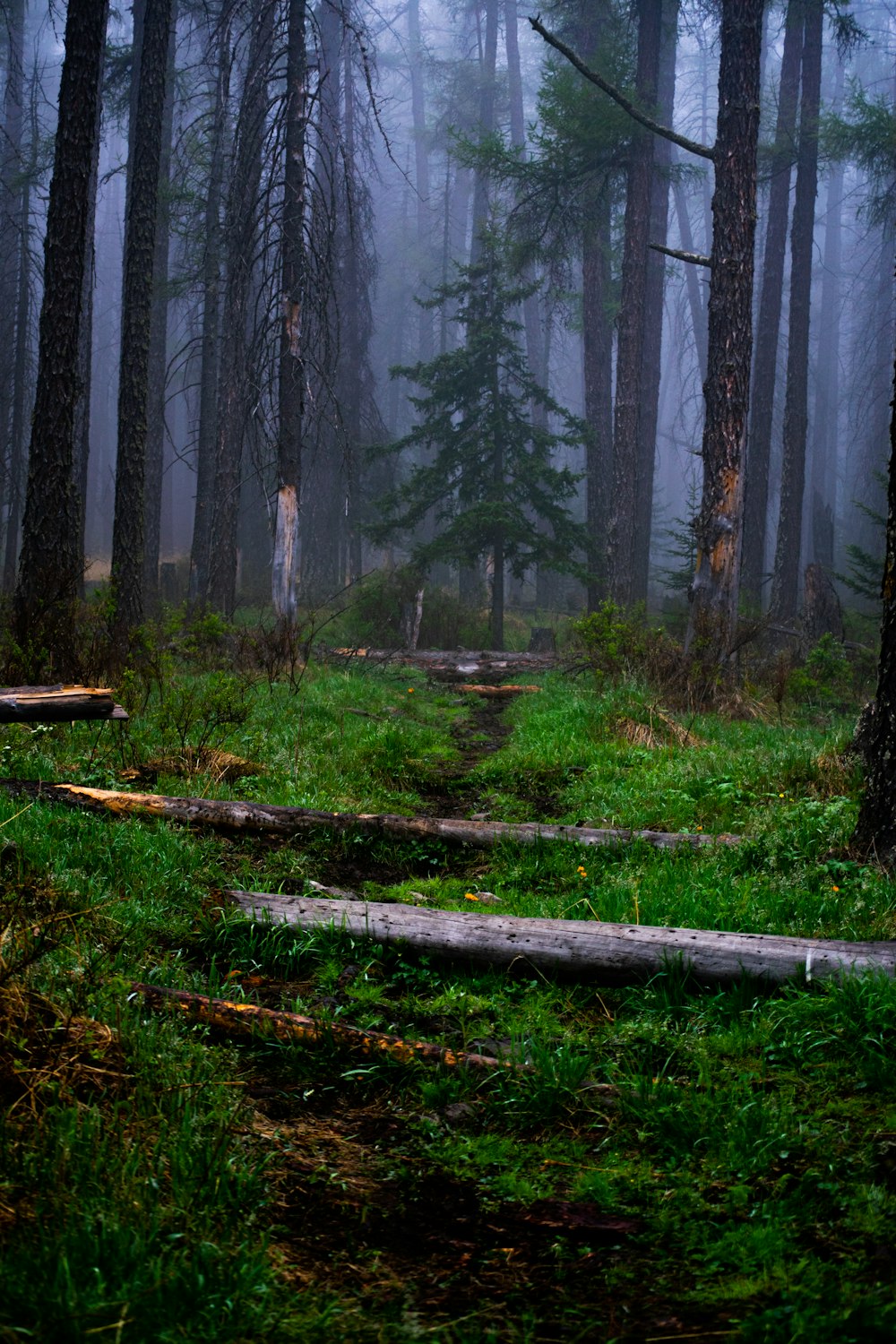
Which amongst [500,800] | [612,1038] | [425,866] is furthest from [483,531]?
[612,1038]

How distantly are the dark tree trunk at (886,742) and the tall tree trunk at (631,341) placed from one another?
12.7 meters

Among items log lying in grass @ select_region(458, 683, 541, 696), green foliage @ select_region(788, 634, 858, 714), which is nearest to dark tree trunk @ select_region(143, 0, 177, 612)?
log lying in grass @ select_region(458, 683, 541, 696)

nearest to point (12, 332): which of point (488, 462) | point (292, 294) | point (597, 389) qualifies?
point (488, 462)

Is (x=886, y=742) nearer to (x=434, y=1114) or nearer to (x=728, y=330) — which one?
(x=434, y=1114)

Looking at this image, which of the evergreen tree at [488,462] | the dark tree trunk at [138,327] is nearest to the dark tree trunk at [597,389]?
the evergreen tree at [488,462]

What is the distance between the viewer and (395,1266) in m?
2.29

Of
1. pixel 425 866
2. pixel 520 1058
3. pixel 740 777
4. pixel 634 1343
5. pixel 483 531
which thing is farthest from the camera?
pixel 483 531

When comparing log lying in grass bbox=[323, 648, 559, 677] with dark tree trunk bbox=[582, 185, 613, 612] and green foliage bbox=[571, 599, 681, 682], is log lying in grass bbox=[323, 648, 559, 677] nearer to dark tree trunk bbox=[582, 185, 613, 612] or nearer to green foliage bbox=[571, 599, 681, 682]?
dark tree trunk bbox=[582, 185, 613, 612]

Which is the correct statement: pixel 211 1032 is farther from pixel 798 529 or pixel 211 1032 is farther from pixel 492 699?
pixel 798 529

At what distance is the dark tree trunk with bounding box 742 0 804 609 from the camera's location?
20.7 metres

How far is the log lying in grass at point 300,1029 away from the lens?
3301 mm

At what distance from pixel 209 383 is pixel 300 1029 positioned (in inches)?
780

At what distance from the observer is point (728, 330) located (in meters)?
11.7

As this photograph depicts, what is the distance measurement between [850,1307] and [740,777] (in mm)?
5188
